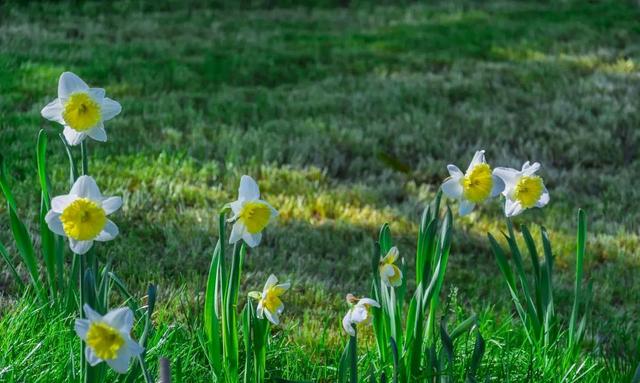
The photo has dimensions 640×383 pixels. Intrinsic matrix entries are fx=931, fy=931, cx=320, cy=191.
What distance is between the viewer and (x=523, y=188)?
2498mm

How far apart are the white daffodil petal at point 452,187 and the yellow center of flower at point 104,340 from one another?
92 centimetres

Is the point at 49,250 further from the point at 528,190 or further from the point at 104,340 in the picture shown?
the point at 528,190

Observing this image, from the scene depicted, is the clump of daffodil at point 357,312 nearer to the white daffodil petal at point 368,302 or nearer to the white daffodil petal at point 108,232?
the white daffodil petal at point 368,302

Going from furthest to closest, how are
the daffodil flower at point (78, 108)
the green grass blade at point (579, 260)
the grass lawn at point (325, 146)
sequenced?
the grass lawn at point (325, 146)
the green grass blade at point (579, 260)
the daffodil flower at point (78, 108)

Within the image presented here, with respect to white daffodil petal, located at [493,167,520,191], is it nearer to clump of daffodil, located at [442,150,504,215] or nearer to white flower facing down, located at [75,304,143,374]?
clump of daffodil, located at [442,150,504,215]

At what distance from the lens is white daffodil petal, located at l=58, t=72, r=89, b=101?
221 cm

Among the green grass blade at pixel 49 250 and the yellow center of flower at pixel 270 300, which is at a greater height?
the yellow center of flower at pixel 270 300

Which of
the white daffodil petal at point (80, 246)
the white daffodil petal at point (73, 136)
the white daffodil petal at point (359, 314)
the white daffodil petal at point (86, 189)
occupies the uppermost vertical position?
the white daffodil petal at point (73, 136)

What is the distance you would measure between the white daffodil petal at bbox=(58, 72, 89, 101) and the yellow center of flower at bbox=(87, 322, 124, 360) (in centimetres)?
66

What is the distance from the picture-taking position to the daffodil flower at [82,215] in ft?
6.43

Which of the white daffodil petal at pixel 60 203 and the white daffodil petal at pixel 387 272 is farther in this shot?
the white daffodil petal at pixel 387 272

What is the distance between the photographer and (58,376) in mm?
2340

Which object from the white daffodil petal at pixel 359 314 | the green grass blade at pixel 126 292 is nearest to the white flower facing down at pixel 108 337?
the green grass blade at pixel 126 292

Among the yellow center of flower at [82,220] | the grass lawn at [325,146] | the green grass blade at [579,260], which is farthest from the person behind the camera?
the grass lawn at [325,146]
